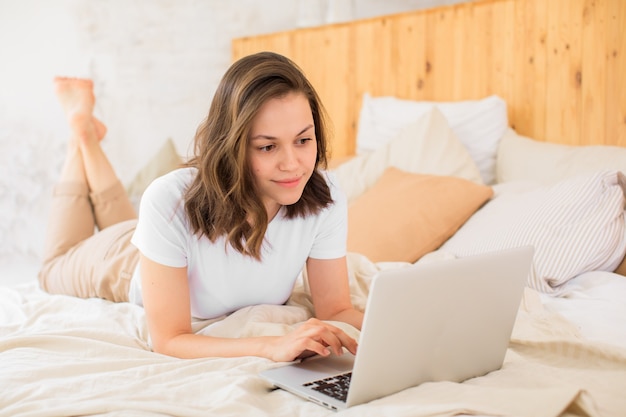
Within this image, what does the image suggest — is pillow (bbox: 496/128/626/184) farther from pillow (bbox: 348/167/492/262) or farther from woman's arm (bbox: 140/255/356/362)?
woman's arm (bbox: 140/255/356/362)

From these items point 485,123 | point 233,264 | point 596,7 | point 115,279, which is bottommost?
point 115,279

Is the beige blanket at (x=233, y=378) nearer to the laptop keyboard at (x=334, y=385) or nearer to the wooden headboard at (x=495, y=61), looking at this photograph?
the laptop keyboard at (x=334, y=385)

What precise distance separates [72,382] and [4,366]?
169 millimetres

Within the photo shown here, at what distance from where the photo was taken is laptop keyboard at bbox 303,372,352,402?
1.00m

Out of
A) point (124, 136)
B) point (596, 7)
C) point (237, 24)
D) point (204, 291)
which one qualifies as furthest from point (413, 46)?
point (204, 291)

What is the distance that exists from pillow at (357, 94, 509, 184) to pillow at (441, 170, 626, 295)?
59 cm

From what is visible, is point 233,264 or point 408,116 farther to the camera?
point 408,116

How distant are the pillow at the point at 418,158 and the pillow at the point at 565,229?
479 mm

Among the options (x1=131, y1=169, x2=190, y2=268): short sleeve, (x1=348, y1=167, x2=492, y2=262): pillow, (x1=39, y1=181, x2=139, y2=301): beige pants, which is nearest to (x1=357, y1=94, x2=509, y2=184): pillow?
(x1=348, y1=167, x2=492, y2=262): pillow

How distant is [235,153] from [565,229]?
3.00 ft

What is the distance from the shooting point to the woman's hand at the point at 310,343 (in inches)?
43.4

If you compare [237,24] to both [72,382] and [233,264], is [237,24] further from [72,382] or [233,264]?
[72,382]

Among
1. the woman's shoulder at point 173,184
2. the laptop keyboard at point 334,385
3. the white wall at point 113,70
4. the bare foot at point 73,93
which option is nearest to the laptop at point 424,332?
the laptop keyboard at point 334,385

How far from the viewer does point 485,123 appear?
2.49m
